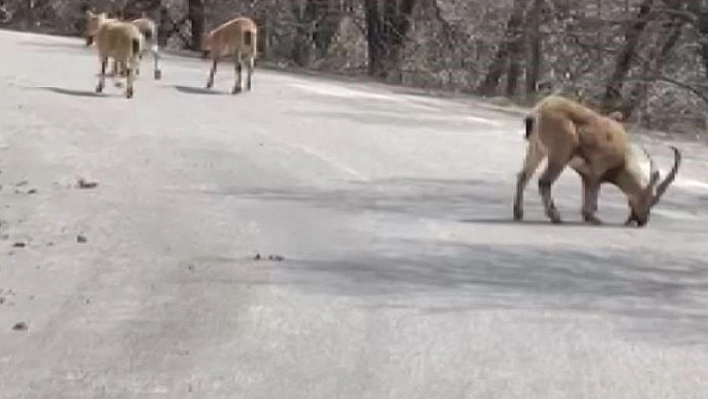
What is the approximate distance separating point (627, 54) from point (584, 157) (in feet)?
60.9

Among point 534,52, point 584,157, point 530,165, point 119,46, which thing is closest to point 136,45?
point 119,46

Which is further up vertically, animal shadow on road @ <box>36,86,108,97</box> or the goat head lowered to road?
the goat head lowered to road

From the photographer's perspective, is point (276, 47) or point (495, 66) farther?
point (276, 47)

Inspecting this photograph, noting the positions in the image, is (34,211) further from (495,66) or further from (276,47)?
(276,47)

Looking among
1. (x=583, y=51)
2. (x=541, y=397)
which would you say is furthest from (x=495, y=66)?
(x=541, y=397)

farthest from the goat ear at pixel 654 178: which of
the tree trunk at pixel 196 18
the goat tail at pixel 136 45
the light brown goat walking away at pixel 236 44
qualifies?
the tree trunk at pixel 196 18

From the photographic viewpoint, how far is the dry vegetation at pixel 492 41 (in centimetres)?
3312

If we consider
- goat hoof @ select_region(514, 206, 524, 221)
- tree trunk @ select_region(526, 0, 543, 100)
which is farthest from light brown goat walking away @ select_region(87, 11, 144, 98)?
tree trunk @ select_region(526, 0, 543, 100)

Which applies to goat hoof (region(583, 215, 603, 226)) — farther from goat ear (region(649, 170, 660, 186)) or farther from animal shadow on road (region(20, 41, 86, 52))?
animal shadow on road (region(20, 41, 86, 52))

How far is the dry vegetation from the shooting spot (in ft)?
109

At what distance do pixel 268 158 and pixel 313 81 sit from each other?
39.2ft

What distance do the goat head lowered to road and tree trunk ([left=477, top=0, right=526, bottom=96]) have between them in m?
19.1

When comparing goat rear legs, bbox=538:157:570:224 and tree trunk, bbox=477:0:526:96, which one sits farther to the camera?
tree trunk, bbox=477:0:526:96

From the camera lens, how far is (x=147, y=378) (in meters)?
8.62
